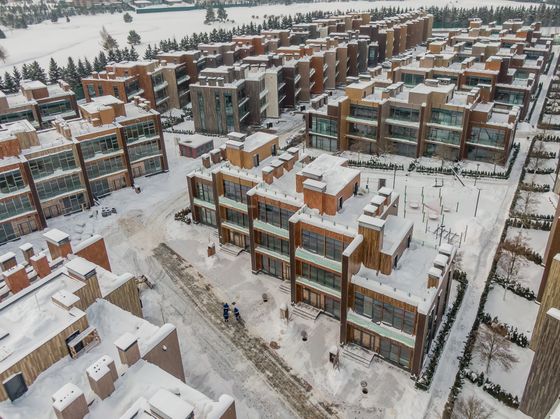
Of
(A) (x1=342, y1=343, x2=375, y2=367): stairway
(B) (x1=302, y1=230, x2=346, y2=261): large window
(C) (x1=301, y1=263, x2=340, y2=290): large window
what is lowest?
(A) (x1=342, y1=343, x2=375, y2=367): stairway

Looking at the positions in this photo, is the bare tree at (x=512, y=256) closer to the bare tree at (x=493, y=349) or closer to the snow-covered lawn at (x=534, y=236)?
the snow-covered lawn at (x=534, y=236)

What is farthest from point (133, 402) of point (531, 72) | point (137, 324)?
point (531, 72)

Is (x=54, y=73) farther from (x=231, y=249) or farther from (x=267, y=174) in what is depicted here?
(x=267, y=174)

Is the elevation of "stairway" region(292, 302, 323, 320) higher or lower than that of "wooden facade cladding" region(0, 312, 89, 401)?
lower

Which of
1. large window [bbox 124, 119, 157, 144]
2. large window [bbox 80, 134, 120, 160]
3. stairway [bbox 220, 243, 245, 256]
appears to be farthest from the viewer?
large window [bbox 124, 119, 157, 144]

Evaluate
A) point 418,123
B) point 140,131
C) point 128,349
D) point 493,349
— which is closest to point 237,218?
point 128,349

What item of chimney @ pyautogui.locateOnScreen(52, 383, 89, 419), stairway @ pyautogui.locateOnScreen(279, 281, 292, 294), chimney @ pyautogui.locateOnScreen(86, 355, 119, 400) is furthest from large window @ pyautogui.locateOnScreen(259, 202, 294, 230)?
chimney @ pyautogui.locateOnScreen(52, 383, 89, 419)

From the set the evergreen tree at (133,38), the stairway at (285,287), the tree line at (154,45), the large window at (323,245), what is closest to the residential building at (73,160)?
the stairway at (285,287)

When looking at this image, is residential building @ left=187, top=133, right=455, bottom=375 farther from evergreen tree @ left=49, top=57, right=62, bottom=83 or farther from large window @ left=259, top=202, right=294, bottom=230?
evergreen tree @ left=49, top=57, right=62, bottom=83
